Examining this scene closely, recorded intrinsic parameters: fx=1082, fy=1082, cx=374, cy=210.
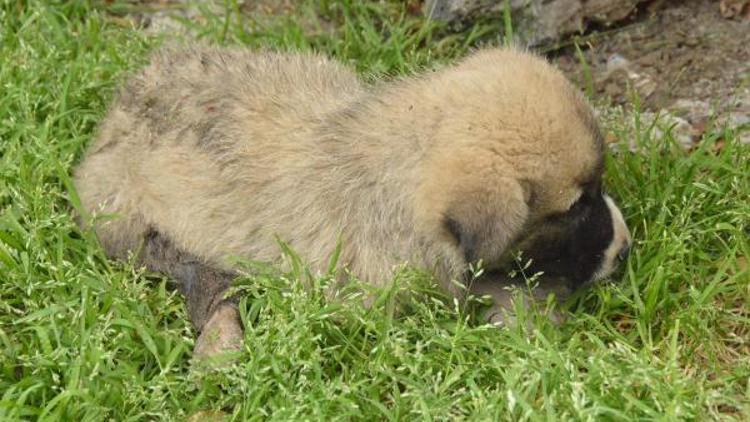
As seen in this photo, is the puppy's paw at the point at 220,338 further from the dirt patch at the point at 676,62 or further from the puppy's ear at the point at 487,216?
the dirt patch at the point at 676,62

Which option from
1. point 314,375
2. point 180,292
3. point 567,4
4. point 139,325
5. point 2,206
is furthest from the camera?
point 567,4

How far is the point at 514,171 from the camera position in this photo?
3957mm

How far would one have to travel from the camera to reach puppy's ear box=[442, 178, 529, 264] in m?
3.88

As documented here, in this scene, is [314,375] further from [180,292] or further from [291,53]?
[291,53]

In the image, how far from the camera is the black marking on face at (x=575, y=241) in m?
4.22

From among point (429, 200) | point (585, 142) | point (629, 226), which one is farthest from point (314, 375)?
point (629, 226)

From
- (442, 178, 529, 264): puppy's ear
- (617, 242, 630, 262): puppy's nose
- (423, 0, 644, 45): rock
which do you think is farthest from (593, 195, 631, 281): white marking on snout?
(423, 0, 644, 45): rock

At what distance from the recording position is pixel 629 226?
15.8ft

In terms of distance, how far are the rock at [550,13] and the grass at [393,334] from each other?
0.88 m

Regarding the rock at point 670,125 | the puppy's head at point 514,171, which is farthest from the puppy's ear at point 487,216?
the rock at point 670,125

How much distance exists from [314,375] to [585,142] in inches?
52.6

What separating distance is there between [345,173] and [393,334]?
2.37ft

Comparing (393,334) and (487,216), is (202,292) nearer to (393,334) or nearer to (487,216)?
(393,334)

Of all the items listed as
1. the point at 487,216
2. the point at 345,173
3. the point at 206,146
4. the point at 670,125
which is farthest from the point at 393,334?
the point at 670,125
